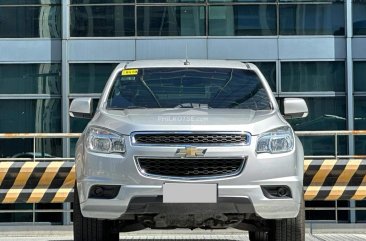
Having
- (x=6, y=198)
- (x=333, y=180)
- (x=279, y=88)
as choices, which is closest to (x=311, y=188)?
(x=333, y=180)

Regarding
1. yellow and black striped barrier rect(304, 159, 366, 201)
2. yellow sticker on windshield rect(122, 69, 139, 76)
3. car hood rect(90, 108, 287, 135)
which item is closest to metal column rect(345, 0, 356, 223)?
yellow and black striped barrier rect(304, 159, 366, 201)

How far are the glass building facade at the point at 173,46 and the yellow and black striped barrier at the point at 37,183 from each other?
6430mm

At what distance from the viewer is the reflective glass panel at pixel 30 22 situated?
1688 centimetres

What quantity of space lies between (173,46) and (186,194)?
11.4m

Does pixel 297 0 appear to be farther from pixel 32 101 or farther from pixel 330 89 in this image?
pixel 32 101

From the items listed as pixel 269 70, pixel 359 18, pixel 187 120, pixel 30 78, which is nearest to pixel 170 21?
pixel 269 70

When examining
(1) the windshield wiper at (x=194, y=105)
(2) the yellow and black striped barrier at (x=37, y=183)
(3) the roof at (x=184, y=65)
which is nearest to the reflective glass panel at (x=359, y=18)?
(2) the yellow and black striped barrier at (x=37, y=183)

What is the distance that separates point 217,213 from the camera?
5.75 metres

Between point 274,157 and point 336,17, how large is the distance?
11715 millimetres

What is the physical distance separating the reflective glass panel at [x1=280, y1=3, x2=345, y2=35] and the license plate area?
11.7 m

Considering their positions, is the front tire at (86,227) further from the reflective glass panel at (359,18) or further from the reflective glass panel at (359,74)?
the reflective glass panel at (359,18)

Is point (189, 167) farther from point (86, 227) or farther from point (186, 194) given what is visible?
point (86, 227)

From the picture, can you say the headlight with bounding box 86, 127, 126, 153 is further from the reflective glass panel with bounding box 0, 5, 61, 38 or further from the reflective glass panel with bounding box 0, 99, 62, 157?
the reflective glass panel with bounding box 0, 5, 61, 38

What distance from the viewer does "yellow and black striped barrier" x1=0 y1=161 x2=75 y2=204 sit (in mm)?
10055
